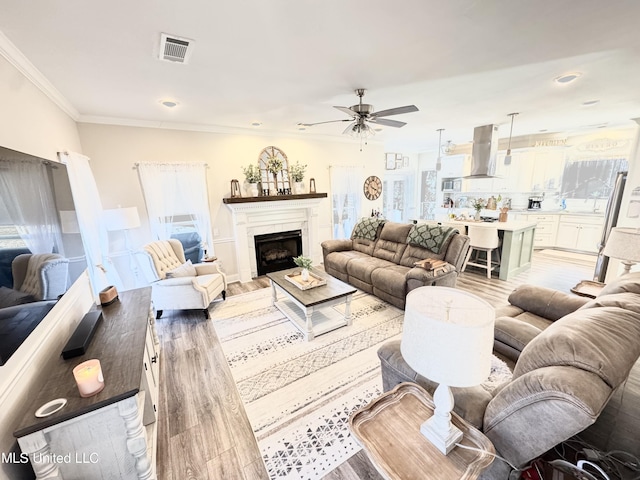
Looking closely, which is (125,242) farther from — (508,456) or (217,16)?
(508,456)

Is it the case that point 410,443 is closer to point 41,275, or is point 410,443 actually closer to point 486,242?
point 41,275

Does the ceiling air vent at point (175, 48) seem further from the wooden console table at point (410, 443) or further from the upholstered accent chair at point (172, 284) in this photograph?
the wooden console table at point (410, 443)

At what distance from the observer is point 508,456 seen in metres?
1.12

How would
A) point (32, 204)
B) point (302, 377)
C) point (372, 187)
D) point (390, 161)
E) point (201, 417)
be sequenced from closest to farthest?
point (32, 204)
point (201, 417)
point (302, 377)
point (372, 187)
point (390, 161)

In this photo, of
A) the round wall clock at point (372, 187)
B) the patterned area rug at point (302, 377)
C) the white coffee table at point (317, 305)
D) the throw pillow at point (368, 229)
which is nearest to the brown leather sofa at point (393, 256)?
the throw pillow at point (368, 229)

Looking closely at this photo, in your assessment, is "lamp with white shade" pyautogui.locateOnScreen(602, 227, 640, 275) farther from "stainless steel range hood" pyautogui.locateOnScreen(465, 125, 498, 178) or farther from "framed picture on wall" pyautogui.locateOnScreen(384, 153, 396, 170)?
"framed picture on wall" pyautogui.locateOnScreen(384, 153, 396, 170)

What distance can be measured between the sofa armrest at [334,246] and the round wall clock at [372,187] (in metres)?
1.91

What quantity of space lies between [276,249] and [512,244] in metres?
4.31

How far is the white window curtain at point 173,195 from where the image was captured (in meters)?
3.92

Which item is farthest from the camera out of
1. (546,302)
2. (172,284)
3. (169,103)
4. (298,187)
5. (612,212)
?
(298,187)

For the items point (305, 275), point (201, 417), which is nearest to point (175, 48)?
point (305, 275)

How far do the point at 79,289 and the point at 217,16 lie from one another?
2428 millimetres

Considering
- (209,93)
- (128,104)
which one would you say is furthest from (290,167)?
(128,104)

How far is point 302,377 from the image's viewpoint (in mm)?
2389
